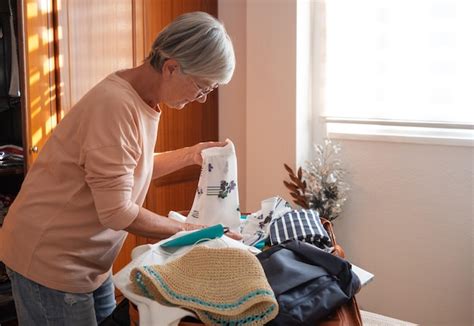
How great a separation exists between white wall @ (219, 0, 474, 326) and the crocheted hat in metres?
1.82

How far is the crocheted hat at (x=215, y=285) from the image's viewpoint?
92 cm

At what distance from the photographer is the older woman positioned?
1.25 meters

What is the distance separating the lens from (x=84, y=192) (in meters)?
1.34

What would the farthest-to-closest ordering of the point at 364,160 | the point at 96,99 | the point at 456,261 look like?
the point at 364,160
the point at 456,261
the point at 96,99

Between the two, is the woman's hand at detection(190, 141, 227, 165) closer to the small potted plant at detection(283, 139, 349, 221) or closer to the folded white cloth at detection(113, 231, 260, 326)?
the folded white cloth at detection(113, 231, 260, 326)

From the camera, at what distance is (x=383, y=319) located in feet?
8.73

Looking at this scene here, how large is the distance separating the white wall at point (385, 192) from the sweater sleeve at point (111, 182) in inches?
A: 64.4

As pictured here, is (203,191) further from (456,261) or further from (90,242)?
(456,261)

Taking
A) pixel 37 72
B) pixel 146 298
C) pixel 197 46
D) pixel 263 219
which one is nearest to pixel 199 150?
pixel 263 219

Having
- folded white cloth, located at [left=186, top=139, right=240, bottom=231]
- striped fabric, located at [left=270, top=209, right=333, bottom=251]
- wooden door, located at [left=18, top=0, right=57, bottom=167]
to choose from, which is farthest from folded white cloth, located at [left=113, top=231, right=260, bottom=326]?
wooden door, located at [left=18, top=0, right=57, bottom=167]

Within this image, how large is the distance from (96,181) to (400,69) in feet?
5.86

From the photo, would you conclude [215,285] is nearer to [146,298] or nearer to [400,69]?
[146,298]

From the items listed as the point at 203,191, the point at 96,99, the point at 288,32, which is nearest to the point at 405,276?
the point at 288,32

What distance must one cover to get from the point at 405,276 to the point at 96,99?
6.30 feet
